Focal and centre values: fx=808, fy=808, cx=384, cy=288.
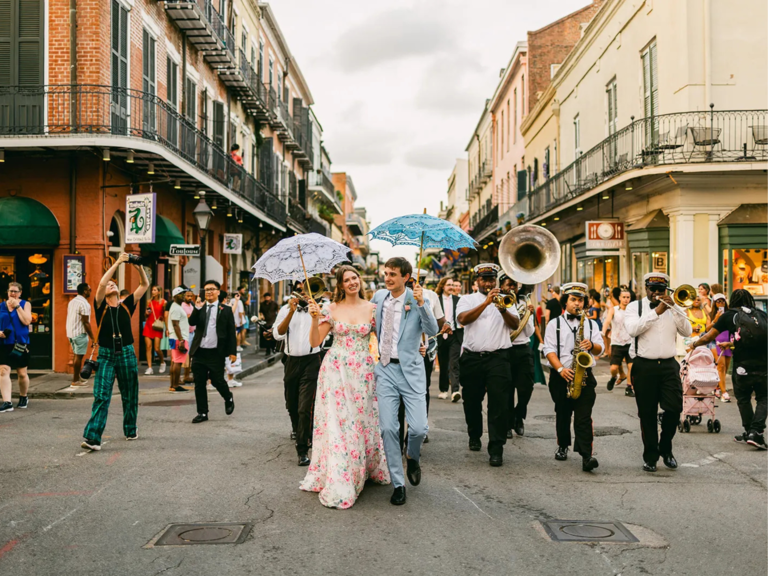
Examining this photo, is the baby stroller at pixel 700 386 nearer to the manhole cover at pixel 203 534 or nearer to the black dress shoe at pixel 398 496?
the black dress shoe at pixel 398 496

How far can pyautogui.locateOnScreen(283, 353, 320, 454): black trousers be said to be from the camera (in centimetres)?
774

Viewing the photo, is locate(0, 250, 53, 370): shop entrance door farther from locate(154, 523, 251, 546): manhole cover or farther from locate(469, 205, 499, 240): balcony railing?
locate(469, 205, 499, 240): balcony railing

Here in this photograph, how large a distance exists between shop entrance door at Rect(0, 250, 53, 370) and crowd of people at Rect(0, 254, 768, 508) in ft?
16.3

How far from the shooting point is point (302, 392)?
795 cm

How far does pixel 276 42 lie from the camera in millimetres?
36719

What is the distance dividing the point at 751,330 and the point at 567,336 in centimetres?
250

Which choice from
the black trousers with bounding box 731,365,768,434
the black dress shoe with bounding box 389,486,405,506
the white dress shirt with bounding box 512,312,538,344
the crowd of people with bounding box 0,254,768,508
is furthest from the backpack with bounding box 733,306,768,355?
the black dress shoe with bounding box 389,486,405,506

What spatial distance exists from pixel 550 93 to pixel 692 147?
13353 millimetres

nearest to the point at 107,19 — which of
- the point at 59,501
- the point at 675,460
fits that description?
the point at 59,501

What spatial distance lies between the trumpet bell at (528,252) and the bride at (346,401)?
2.81 m

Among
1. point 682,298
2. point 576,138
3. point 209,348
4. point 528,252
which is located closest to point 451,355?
point 528,252

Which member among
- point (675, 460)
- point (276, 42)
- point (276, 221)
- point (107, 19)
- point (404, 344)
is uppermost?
point (276, 42)

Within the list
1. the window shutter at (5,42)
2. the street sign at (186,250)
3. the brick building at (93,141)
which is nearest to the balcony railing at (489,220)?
the brick building at (93,141)

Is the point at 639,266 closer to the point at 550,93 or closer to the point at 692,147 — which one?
the point at 692,147
